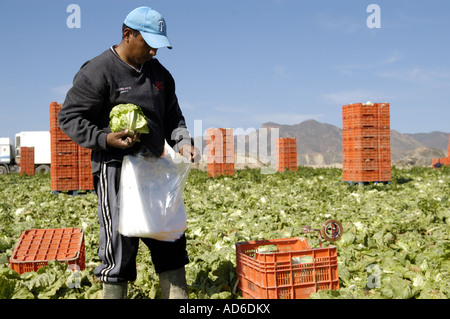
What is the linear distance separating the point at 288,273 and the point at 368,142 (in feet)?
34.1

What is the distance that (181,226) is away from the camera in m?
2.96

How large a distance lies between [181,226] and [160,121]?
2.49 feet

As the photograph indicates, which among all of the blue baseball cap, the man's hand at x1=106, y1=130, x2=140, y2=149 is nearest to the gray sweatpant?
the man's hand at x1=106, y1=130, x2=140, y2=149

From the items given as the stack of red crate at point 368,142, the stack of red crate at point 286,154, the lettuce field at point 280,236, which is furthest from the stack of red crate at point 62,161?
the stack of red crate at point 286,154

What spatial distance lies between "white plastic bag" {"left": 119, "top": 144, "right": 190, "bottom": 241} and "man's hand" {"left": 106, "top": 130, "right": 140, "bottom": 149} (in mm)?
132

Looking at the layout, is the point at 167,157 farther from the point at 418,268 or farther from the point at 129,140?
the point at 418,268

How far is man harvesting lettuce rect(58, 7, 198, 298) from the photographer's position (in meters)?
2.77

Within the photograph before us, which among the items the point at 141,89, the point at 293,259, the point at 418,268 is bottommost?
the point at 418,268

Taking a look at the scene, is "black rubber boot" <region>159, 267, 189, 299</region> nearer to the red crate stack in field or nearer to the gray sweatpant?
the gray sweatpant

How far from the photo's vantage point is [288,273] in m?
3.26
